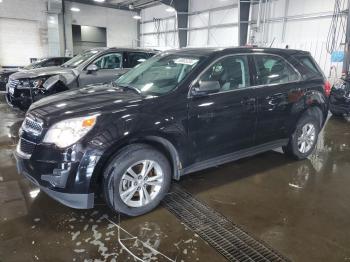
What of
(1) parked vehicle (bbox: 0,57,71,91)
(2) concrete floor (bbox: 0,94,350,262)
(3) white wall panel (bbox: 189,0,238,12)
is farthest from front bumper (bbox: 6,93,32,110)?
A: (3) white wall panel (bbox: 189,0,238,12)

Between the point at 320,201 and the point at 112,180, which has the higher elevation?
the point at 112,180

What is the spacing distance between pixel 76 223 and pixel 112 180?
57 cm

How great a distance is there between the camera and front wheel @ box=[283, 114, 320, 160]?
4.06 m

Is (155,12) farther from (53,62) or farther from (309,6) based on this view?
(309,6)

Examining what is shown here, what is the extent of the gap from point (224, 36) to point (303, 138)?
1127 centimetres

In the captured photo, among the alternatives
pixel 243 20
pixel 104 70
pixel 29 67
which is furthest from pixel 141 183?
pixel 243 20

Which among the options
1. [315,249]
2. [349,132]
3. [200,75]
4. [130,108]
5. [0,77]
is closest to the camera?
[315,249]

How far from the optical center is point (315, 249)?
7.75ft

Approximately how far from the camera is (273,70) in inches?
144

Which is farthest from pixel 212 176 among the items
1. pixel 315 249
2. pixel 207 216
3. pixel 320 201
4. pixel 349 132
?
pixel 349 132

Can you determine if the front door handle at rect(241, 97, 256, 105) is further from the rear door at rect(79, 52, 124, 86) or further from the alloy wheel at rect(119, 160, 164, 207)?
the rear door at rect(79, 52, 124, 86)

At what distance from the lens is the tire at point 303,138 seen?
4051mm

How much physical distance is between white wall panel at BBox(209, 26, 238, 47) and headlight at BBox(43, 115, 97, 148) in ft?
40.9

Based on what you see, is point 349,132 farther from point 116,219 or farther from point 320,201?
point 116,219
